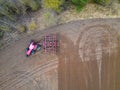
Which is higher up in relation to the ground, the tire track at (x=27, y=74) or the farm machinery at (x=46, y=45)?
the farm machinery at (x=46, y=45)

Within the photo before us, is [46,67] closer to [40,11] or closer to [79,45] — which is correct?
[79,45]

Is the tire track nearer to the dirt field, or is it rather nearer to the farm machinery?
the dirt field

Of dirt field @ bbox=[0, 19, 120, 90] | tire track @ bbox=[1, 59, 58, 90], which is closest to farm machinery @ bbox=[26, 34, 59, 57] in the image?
dirt field @ bbox=[0, 19, 120, 90]

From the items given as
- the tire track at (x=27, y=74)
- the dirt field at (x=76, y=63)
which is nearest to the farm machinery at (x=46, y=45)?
the dirt field at (x=76, y=63)

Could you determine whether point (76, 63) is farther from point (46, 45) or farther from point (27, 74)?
point (27, 74)

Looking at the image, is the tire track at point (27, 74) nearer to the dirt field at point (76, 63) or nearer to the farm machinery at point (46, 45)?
the dirt field at point (76, 63)

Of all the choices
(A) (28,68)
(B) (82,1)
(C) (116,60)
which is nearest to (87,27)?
(B) (82,1)

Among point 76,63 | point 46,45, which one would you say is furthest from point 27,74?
point 76,63
